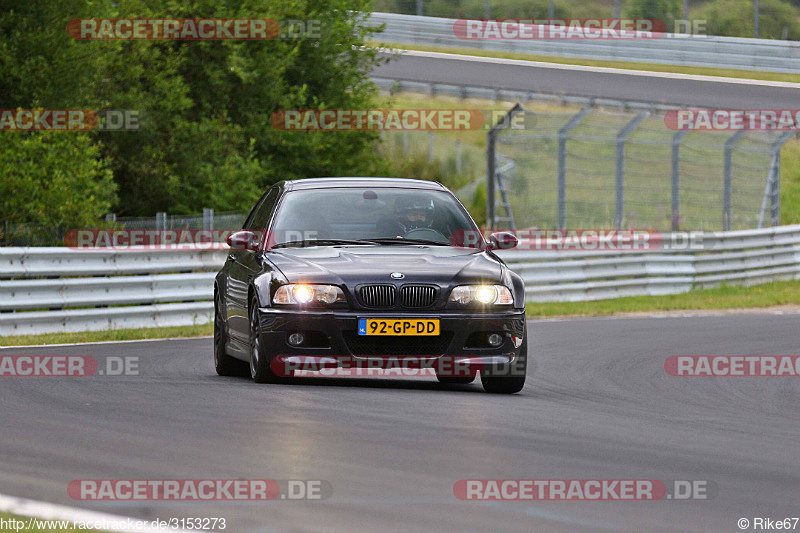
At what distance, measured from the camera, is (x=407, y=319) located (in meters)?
9.66

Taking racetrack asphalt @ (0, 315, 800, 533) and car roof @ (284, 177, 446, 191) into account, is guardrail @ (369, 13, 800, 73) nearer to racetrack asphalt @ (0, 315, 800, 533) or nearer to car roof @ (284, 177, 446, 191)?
car roof @ (284, 177, 446, 191)

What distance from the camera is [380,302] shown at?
31.8 feet

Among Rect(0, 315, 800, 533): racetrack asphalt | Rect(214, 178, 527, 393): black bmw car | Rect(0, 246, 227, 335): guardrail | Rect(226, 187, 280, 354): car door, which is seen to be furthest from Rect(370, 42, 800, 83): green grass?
Rect(214, 178, 527, 393): black bmw car

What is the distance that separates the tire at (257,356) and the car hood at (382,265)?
38cm

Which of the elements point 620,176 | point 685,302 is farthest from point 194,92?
point 685,302

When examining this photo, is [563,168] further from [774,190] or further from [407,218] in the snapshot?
[407,218]

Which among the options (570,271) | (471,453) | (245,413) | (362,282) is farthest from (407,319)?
(570,271)

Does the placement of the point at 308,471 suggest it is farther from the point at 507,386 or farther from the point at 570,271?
the point at 570,271

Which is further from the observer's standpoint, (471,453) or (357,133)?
(357,133)

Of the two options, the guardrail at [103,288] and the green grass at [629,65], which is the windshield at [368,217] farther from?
the green grass at [629,65]

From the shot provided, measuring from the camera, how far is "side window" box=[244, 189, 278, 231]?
1135 cm

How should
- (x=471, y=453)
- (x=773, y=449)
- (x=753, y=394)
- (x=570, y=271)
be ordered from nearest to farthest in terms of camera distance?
(x=471, y=453) → (x=773, y=449) → (x=753, y=394) → (x=570, y=271)

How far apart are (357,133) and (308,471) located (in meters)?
25.4

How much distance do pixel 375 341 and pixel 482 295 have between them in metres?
0.79
